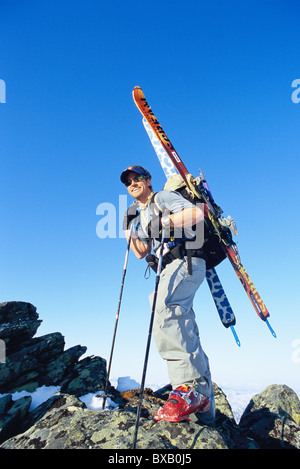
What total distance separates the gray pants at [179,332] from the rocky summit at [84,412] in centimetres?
63

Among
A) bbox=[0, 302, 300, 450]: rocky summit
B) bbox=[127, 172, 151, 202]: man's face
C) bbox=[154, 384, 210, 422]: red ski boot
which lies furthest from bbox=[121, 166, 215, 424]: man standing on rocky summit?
bbox=[0, 302, 300, 450]: rocky summit

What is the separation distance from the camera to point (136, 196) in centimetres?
602

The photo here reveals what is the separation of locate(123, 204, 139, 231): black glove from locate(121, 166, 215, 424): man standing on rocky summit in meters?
0.36

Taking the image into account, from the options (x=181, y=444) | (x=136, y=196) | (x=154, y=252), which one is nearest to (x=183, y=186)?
(x=136, y=196)

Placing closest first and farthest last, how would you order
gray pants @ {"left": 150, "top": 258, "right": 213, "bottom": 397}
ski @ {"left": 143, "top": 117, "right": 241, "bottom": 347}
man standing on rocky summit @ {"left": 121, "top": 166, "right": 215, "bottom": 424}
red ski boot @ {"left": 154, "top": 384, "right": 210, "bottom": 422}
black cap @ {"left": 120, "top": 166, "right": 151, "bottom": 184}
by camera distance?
red ski boot @ {"left": 154, "top": 384, "right": 210, "bottom": 422} → man standing on rocky summit @ {"left": 121, "top": 166, "right": 215, "bottom": 424} → gray pants @ {"left": 150, "top": 258, "right": 213, "bottom": 397} → black cap @ {"left": 120, "top": 166, "right": 151, "bottom": 184} → ski @ {"left": 143, "top": 117, "right": 241, "bottom": 347}

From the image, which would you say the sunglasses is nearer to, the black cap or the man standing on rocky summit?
the black cap

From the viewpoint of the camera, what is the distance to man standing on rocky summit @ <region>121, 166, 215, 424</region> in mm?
3947

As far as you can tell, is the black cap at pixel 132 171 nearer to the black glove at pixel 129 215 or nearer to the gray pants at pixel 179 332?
the black glove at pixel 129 215

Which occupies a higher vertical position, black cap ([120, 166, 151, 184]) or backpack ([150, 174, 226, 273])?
black cap ([120, 166, 151, 184])

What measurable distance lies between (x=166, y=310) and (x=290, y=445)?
A: 146 inches

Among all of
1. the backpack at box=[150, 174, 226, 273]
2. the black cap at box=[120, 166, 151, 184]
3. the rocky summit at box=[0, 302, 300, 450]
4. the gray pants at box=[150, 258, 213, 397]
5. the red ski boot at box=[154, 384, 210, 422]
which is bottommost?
the rocky summit at box=[0, 302, 300, 450]

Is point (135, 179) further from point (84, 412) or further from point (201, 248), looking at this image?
point (84, 412)

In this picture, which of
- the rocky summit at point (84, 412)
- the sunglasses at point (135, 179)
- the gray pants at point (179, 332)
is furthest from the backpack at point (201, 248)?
the rocky summit at point (84, 412)

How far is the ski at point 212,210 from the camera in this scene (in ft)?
27.3
